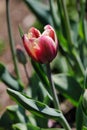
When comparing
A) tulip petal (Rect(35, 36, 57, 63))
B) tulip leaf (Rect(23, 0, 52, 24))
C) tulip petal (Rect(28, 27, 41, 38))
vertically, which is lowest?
tulip petal (Rect(35, 36, 57, 63))

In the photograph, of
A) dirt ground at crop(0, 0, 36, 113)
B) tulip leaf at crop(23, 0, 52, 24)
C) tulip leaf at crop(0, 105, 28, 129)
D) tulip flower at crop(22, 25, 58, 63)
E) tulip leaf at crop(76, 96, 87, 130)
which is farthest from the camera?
dirt ground at crop(0, 0, 36, 113)

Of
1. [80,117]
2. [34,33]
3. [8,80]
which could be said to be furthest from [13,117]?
[34,33]

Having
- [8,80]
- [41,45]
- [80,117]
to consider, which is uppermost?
[41,45]

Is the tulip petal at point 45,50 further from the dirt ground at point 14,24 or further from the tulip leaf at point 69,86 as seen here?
the dirt ground at point 14,24

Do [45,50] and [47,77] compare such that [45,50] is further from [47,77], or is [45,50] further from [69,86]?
[69,86]

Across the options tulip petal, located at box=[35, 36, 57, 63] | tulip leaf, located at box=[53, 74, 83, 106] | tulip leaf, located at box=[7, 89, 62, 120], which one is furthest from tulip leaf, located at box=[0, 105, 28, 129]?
tulip petal, located at box=[35, 36, 57, 63]

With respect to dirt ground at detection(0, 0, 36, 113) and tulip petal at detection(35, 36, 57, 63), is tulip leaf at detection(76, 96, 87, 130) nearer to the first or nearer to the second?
tulip petal at detection(35, 36, 57, 63)

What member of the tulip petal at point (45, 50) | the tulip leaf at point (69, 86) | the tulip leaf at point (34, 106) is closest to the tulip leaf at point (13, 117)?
the tulip leaf at point (69, 86)
